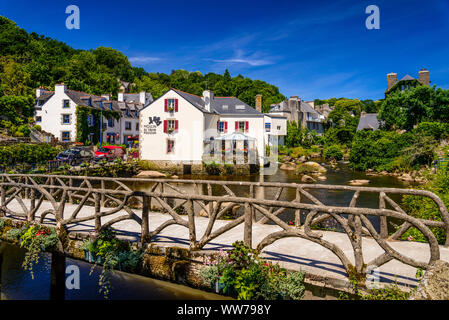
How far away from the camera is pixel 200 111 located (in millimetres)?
34156

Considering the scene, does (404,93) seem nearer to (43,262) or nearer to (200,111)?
(200,111)

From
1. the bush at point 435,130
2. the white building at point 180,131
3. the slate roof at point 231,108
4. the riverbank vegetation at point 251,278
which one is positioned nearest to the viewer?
the riverbank vegetation at point 251,278

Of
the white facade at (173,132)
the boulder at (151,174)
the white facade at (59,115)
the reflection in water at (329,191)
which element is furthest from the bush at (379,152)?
the white facade at (59,115)

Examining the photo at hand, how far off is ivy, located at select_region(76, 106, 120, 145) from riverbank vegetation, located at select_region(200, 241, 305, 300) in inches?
1714

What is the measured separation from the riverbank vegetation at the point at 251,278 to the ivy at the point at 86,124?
43528 millimetres

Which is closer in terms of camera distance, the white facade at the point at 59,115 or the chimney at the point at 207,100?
the chimney at the point at 207,100

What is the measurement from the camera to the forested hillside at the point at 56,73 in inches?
1960

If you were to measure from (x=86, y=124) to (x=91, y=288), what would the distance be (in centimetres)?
4112

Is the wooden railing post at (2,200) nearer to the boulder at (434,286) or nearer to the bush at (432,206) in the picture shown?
the boulder at (434,286)

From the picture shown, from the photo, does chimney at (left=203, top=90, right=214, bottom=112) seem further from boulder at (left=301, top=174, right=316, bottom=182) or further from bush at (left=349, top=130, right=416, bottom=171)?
bush at (left=349, top=130, right=416, bottom=171)

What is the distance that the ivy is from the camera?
43.0 meters

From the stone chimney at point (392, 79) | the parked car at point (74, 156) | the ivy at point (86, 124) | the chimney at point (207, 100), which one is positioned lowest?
the parked car at point (74, 156)

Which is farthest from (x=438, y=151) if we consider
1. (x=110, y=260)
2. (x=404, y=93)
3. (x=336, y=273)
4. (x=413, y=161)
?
(x=110, y=260)
